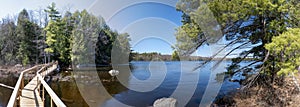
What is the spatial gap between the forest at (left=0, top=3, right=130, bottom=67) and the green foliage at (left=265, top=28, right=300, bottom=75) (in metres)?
20.8

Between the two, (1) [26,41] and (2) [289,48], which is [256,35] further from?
(1) [26,41]

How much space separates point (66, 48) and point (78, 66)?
271cm

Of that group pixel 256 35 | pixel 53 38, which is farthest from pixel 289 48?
pixel 53 38

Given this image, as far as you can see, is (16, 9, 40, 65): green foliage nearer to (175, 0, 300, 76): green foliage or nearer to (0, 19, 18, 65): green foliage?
(0, 19, 18, 65): green foliage

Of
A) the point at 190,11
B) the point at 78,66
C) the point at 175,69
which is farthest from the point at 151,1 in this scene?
the point at 78,66

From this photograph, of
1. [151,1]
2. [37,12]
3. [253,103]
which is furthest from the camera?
[37,12]

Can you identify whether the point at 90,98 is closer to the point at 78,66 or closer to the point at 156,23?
the point at 156,23

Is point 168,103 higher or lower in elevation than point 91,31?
lower

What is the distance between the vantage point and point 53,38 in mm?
26391

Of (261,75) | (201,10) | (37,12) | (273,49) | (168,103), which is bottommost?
(168,103)

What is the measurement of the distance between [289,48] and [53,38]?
2541cm

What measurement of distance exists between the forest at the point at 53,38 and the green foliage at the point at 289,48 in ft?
68.3

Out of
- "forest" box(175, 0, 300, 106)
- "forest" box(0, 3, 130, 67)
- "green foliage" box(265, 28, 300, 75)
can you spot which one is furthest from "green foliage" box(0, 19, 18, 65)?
"green foliage" box(265, 28, 300, 75)

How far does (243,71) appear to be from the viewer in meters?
10.3
